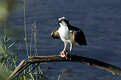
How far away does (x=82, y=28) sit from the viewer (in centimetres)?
917

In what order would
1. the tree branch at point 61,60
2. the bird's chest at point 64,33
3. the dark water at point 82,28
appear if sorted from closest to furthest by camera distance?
1. the tree branch at point 61,60
2. the bird's chest at point 64,33
3. the dark water at point 82,28

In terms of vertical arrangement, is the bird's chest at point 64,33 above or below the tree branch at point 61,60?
above

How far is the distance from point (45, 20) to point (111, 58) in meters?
2.59

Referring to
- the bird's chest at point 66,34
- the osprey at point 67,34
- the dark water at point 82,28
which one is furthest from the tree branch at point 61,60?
the dark water at point 82,28

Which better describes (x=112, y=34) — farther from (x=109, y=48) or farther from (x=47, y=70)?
(x=47, y=70)

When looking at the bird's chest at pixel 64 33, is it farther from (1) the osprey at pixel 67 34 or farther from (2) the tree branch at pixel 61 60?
(2) the tree branch at pixel 61 60

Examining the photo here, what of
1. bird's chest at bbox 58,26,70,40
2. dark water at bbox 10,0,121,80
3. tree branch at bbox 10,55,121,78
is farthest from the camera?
dark water at bbox 10,0,121,80

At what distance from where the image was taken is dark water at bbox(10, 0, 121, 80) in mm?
7531

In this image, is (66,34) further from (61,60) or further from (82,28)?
(82,28)

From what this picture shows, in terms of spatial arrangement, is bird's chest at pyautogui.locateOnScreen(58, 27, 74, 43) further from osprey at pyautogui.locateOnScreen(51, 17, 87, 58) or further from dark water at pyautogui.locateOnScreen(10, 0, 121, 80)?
dark water at pyautogui.locateOnScreen(10, 0, 121, 80)

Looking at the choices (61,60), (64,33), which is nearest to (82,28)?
(64,33)

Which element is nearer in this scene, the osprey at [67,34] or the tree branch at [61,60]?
the tree branch at [61,60]

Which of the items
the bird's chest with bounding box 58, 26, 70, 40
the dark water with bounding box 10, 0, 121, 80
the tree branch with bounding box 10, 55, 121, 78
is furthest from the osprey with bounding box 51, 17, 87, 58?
the dark water with bounding box 10, 0, 121, 80

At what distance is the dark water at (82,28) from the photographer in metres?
7.53
